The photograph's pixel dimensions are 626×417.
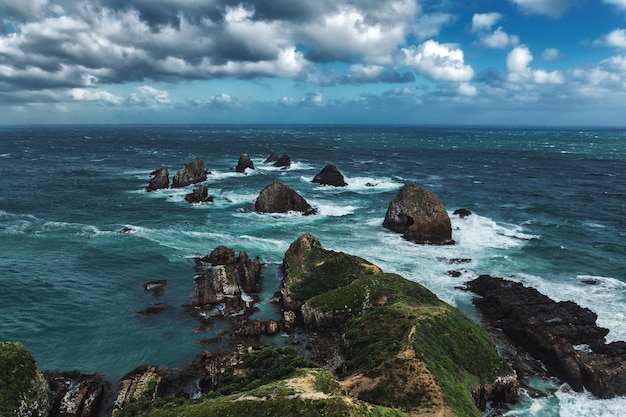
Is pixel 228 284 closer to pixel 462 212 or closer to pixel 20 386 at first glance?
pixel 20 386

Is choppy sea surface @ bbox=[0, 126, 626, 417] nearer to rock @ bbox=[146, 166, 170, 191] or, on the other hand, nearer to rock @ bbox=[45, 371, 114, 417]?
rock @ bbox=[45, 371, 114, 417]

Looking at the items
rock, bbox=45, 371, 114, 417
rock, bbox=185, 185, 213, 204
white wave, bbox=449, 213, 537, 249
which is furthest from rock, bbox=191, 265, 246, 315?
rock, bbox=185, 185, 213, 204

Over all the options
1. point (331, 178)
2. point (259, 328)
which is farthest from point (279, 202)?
Result: point (259, 328)

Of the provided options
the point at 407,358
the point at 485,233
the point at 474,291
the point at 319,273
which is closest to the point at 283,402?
the point at 407,358

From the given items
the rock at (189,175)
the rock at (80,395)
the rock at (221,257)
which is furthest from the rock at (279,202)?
the rock at (80,395)

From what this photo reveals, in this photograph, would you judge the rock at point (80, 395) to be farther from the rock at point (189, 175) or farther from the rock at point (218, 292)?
the rock at point (189, 175)

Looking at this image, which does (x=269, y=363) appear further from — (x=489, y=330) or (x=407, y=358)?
(x=489, y=330)
